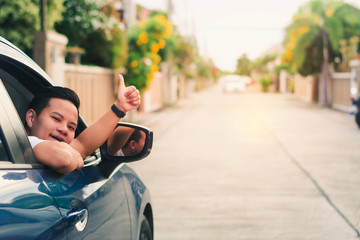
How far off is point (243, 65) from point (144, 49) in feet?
390

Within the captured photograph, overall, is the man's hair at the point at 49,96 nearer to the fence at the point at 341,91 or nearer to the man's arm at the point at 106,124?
the man's arm at the point at 106,124

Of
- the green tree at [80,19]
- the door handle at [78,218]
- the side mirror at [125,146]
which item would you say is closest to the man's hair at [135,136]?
the side mirror at [125,146]

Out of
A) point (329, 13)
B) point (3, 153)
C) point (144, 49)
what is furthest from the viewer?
point (329, 13)

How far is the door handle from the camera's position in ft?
7.30

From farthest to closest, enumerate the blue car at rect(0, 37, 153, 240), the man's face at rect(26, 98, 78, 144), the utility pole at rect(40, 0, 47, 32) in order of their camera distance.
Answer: the utility pole at rect(40, 0, 47, 32) → the man's face at rect(26, 98, 78, 144) → the blue car at rect(0, 37, 153, 240)

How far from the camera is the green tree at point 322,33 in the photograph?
32.2 metres

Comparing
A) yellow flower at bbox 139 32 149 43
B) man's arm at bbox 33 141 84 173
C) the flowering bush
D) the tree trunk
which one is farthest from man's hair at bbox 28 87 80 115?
the tree trunk

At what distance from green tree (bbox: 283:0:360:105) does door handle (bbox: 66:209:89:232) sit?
31.1m

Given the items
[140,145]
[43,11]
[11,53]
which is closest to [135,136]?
[140,145]

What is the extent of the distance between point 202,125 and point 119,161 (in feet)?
53.7

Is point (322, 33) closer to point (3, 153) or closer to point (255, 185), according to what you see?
point (255, 185)

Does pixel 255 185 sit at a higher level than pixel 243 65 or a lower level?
lower

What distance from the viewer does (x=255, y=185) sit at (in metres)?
8.18

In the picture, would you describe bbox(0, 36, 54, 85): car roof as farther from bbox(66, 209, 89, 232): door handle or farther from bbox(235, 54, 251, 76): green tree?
bbox(235, 54, 251, 76): green tree
